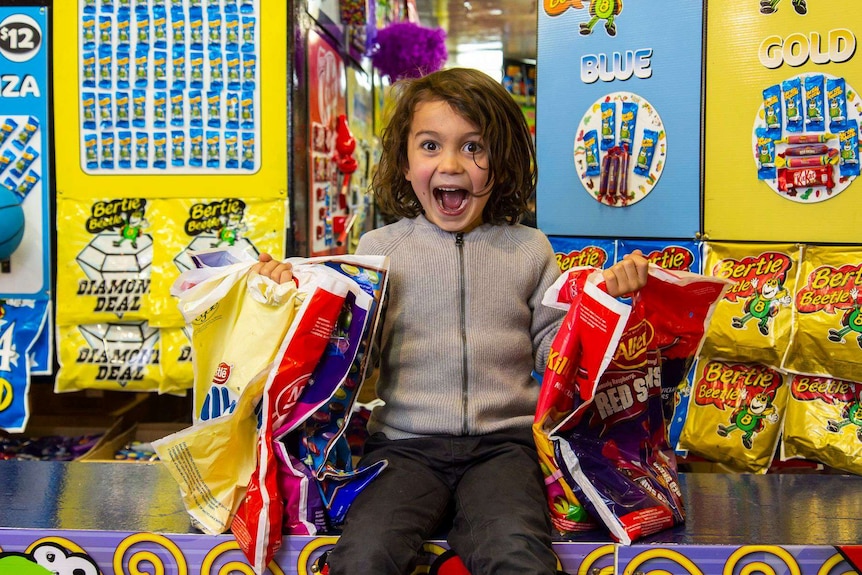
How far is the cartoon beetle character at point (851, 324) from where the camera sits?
81.3 inches

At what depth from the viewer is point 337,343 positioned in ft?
5.20

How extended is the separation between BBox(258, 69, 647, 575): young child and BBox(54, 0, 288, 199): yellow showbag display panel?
797 millimetres

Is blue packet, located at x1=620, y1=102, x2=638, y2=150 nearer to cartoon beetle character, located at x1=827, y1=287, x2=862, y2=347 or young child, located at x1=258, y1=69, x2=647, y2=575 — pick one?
young child, located at x1=258, y1=69, x2=647, y2=575

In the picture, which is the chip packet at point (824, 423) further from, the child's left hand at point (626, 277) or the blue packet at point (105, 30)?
the blue packet at point (105, 30)

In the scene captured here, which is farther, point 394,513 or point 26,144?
point 26,144

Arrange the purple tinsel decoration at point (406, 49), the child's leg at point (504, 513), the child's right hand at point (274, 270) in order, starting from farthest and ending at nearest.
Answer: the purple tinsel decoration at point (406, 49) < the child's right hand at point (274, 270) < the child's leg at point (504, 513)

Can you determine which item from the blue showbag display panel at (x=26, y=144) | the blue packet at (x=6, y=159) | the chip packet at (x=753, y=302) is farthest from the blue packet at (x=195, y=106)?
the chip packet at (x=753, y=302)

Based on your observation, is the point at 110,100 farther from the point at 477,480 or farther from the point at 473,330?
the point at 477,480

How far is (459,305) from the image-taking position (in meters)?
1.74

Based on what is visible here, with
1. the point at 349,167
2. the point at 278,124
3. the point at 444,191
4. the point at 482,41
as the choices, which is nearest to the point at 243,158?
the point at 278,124

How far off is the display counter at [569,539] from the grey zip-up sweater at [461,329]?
29cm

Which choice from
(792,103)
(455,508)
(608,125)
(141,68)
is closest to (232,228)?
(141,68)

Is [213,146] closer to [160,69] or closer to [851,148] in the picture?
[160,69]

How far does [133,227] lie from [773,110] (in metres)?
1.97
